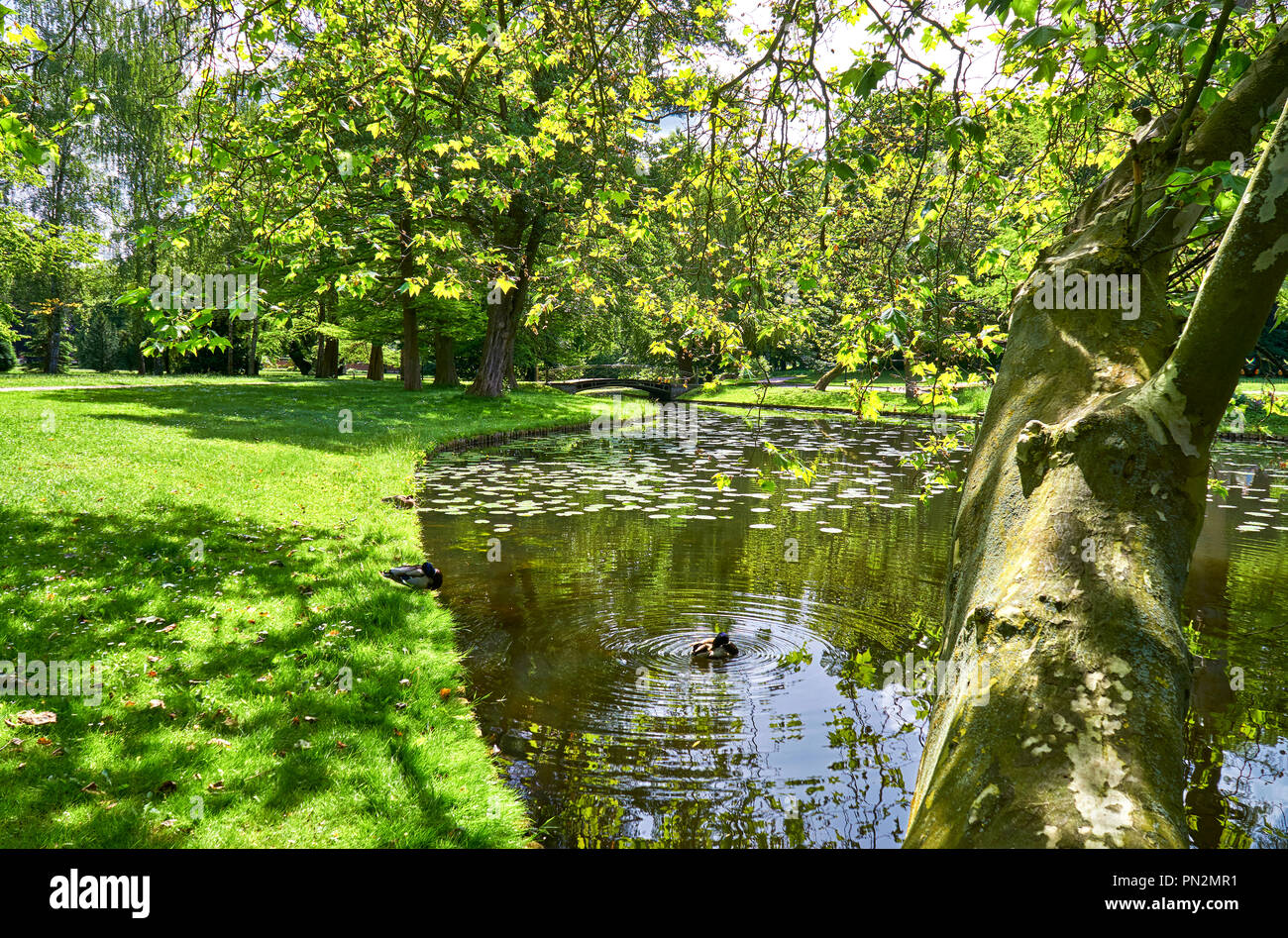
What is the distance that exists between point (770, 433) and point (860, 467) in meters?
7.57

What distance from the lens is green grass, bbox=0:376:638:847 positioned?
334 centimetres

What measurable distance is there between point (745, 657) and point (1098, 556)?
13.3 feet

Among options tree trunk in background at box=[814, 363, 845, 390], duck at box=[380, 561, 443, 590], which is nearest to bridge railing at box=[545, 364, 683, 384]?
duck at box=[380, 561, 443, 590]

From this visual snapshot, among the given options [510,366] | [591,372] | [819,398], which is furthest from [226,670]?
[591,372]

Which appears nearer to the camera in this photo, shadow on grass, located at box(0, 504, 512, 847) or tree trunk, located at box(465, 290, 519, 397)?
shadow on grass, located at box(0, 504, 512, 847)

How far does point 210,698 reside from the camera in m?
4.32

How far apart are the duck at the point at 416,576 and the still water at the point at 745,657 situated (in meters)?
0.25

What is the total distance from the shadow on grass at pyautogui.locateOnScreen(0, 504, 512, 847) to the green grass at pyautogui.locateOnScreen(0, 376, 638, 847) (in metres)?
0.01

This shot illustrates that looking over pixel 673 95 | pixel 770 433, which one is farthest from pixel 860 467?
pixel 673 95

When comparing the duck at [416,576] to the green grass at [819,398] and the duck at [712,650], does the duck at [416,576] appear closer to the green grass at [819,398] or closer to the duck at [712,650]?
the duck at [712,650]

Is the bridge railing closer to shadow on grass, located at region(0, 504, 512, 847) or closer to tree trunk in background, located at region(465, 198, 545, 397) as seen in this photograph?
tree trunk in background, located at region(465, 198, 545, 397)

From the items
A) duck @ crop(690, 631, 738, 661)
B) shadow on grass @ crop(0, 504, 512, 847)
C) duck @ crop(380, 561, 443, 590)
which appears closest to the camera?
shadow on grass @ crop(0, 504, 512, 847)

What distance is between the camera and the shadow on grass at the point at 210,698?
130 inches
